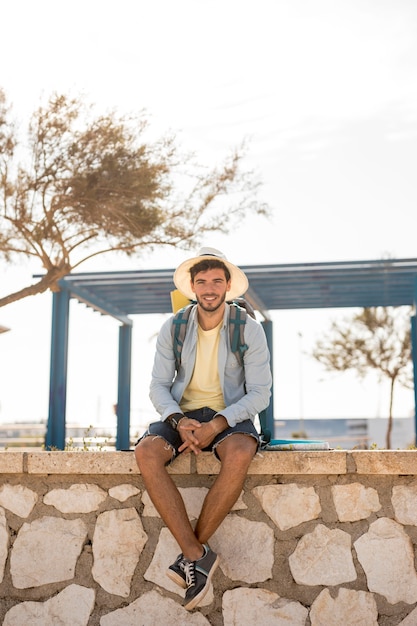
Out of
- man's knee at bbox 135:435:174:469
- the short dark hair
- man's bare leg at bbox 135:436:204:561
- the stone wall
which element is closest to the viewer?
man's bare leg at bbox 135:436:204:561

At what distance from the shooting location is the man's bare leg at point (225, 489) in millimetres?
3770

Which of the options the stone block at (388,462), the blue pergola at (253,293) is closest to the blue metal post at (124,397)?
the blue pergola at (253,293)

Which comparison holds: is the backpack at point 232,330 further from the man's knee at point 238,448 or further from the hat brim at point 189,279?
the man's knee at point 238,448

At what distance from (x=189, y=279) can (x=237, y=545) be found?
157 centimetres

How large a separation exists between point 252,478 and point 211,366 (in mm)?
653

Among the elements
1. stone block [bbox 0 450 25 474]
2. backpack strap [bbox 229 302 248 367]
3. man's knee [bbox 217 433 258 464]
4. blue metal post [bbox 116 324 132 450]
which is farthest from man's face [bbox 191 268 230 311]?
blue metal post [bbox 116 324 132 450]

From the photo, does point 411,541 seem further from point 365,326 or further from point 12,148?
point 365,326

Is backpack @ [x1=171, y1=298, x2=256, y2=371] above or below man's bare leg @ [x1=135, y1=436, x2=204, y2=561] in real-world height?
above

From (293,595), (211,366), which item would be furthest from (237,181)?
(293,595)

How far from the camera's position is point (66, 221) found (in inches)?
426

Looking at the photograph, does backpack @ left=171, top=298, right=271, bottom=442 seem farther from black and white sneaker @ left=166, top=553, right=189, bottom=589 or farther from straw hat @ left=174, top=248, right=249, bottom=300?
black and white sneaker @ left=166, top=553, right=189, bottom=589

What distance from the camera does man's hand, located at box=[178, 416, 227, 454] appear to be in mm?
3914

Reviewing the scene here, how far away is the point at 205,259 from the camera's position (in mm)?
4457

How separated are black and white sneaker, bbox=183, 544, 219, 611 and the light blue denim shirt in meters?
0.78
